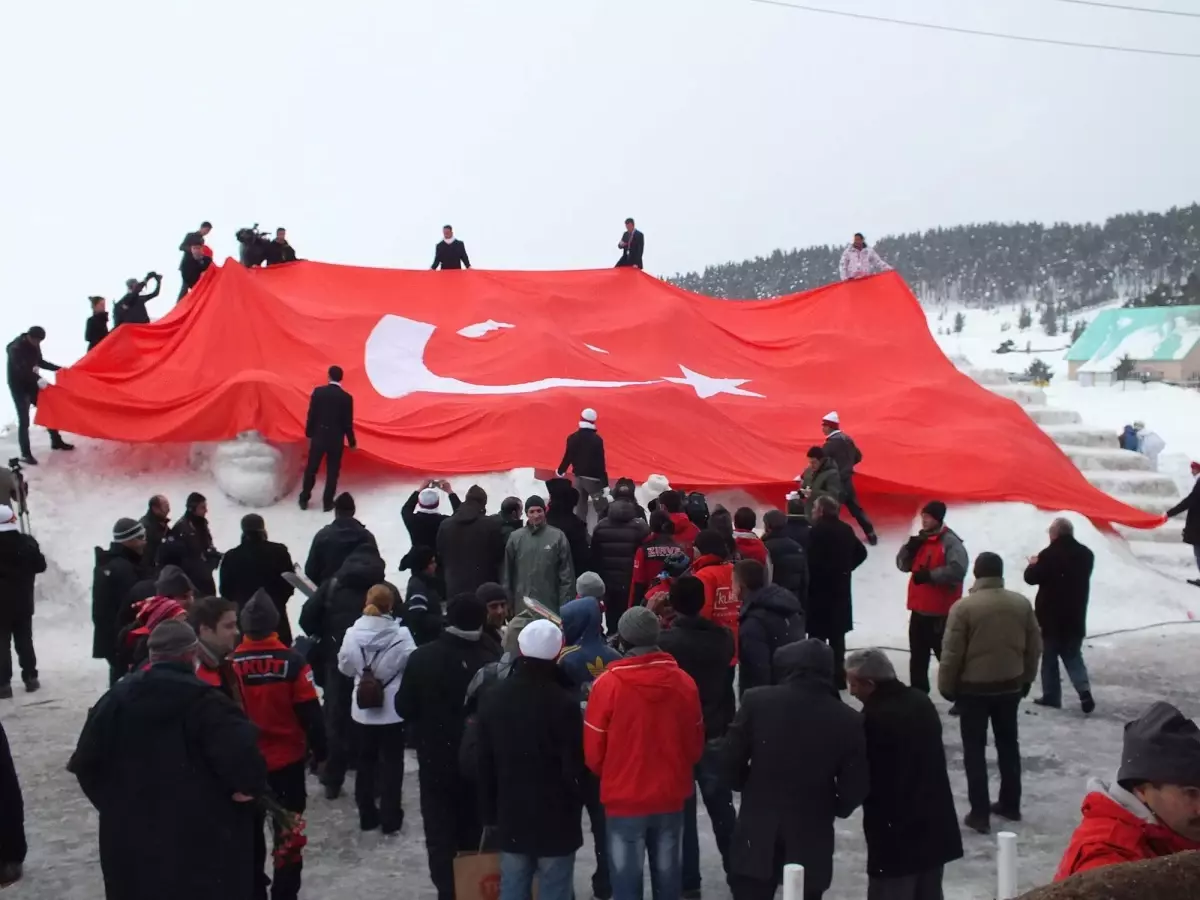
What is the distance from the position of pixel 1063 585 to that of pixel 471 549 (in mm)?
4218

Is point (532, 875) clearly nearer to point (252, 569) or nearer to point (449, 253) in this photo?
point (252, 569)

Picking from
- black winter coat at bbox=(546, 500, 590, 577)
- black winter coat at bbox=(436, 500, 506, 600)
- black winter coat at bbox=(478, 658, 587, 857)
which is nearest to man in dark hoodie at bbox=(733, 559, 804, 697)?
black winter coat at bbox=(478, 658, 587, 857)

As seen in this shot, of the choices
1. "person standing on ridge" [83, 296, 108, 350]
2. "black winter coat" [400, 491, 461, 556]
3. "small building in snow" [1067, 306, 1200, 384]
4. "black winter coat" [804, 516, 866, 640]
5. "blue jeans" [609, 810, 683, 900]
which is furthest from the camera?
"small building in snow" [1067, 306, 1200, 384]

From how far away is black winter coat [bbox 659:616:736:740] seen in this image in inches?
217

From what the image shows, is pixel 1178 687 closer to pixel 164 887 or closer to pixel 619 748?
pixel 619 748

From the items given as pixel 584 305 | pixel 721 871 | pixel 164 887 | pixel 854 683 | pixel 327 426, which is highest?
pixel 584 305

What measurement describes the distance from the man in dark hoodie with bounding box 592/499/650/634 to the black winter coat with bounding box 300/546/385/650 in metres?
2.20

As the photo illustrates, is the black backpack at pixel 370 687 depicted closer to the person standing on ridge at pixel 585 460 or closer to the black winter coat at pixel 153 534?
the black winter coat at pixel 153 534

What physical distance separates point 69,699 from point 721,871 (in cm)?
549

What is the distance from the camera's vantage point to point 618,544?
866 cm

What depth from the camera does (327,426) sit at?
11.6 metres

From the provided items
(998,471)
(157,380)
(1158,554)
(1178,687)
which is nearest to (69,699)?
(157,380)

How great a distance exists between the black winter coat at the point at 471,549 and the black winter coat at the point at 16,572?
3.03m

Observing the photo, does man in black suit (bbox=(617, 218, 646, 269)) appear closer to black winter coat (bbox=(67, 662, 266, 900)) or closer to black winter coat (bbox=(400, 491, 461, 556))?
black winter coat (bbox=(400, 491, 461, 556))
